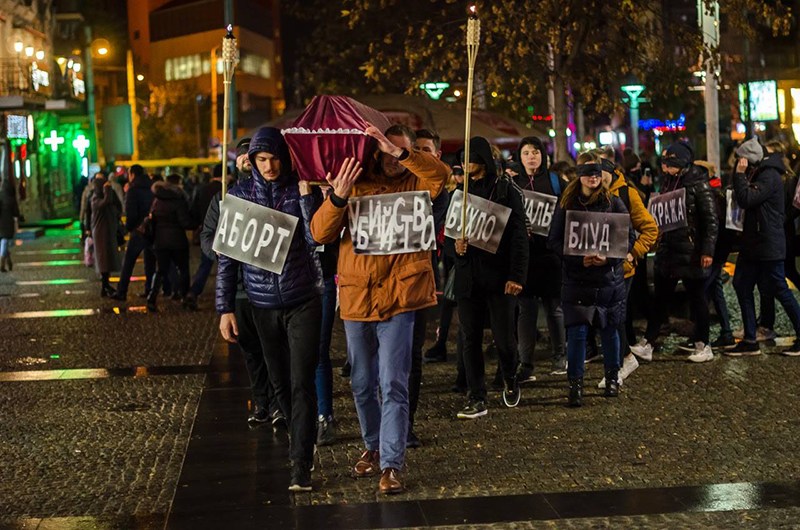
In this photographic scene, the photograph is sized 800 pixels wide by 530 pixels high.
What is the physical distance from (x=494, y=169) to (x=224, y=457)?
2.65 meters

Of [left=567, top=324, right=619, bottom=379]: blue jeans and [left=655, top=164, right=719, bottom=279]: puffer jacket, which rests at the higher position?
[left=655, top=164, right=719, bottom=279]: puffer jacket

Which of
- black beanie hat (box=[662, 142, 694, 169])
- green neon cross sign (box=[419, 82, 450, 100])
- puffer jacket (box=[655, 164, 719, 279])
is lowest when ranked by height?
puffer jacket (box=[655, 164, 719, 279])

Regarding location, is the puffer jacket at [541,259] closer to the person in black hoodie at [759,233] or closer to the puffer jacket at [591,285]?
the puffer jacket at [591,285]

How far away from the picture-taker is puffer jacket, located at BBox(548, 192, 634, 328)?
991cm

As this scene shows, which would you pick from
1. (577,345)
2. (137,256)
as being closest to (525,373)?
(577,345)

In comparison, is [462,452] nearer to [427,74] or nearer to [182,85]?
[427,74]

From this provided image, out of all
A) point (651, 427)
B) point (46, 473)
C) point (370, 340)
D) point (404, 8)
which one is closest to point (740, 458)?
point (651, 427)

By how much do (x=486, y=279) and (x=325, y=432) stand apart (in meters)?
1.52

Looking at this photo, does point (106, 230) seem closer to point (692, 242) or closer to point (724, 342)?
point (724, 342)

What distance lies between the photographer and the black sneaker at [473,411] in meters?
9.49

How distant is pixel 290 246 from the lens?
7.49m

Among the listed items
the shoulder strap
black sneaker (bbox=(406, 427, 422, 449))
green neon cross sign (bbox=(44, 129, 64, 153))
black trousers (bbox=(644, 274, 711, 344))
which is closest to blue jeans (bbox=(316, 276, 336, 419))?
black sneaker (bbox=(406, 427, 422, 449))

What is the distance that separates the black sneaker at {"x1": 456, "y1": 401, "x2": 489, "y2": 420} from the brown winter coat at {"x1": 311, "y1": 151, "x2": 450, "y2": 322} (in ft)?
6.80

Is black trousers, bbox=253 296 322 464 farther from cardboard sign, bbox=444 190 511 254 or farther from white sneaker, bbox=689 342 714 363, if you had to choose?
white sneaker, bbox=689 342 714 363
